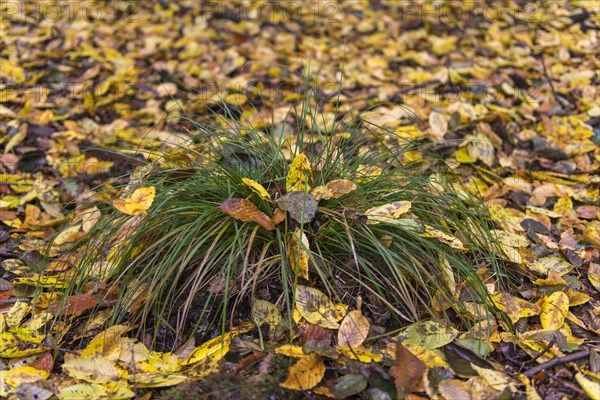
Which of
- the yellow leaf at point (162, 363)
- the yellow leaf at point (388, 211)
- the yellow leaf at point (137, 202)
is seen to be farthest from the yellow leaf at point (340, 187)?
the yellow leaf at point (162, 363)

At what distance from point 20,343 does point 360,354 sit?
1.14 meters

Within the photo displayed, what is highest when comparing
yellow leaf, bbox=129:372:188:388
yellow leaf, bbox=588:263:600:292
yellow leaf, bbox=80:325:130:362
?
yellow leaf, bbox=129:372:188:388

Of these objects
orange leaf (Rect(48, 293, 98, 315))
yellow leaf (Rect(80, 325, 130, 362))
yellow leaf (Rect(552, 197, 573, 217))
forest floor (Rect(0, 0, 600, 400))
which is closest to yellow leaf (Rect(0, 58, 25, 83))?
forest floor (Rect(0, 0, 600, 400))

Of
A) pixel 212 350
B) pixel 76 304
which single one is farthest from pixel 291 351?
pixel 76 304

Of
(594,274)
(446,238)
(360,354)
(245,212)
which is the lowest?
(594,274)

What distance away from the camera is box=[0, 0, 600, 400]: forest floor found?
1.83 metres

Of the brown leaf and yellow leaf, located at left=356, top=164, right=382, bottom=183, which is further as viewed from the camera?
yellow leaf, located at left=356, top=164, right=382, bottom=183

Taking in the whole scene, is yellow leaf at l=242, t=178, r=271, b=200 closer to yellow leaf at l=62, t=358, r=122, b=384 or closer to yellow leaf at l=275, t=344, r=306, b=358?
yellow leaf at l=275, t=344, r=306, b=358

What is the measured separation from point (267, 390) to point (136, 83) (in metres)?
2.99

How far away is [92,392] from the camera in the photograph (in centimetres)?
177

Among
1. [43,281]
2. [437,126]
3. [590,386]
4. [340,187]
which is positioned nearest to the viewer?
[590,386]

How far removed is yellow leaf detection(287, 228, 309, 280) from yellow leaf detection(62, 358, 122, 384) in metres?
0.64

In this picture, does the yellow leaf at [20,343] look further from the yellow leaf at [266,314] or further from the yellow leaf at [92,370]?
the yellow leaf at [266,314]

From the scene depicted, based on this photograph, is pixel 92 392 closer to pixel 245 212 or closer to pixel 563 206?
pixel 245 212
